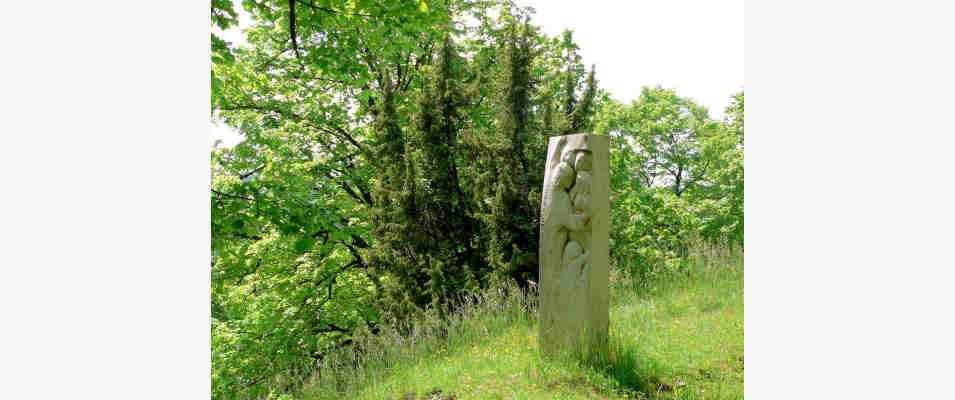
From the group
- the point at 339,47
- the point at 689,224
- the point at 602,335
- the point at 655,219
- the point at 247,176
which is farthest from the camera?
the point at 689,224

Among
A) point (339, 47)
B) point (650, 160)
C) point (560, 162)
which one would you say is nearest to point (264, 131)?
point (339, 47)

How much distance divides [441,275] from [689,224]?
Result: 6.60 m

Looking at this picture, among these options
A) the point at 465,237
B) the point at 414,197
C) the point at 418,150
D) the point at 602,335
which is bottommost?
the point at 602,335

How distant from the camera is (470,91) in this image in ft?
31.0

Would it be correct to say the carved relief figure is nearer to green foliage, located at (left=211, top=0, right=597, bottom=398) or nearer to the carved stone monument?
the carved stone monument

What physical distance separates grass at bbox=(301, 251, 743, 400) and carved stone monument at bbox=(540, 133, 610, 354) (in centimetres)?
24

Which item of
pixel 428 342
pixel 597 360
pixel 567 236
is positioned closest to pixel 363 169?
pixel 428 342

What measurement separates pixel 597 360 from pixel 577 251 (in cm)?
95

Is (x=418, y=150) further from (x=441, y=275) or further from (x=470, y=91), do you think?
(x=441, y=275)

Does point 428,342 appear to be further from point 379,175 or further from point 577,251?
point 379,175

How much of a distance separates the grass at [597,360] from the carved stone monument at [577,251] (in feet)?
0.80

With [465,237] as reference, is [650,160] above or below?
above

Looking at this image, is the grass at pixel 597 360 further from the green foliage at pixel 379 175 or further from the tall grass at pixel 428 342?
the green foliage at pixel 379 175

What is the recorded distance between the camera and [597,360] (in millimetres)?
5180
